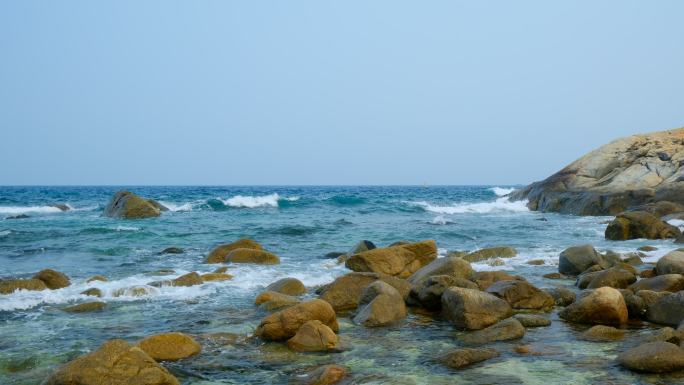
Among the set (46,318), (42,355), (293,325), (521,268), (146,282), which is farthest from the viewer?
(521,268)

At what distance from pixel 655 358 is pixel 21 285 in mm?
10646

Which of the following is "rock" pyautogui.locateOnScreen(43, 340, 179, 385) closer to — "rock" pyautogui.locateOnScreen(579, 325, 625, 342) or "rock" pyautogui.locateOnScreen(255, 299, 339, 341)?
"rock" pyautogui.locateOnScreen(255, 299, 339, 341)

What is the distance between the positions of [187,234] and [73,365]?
17.4 meters

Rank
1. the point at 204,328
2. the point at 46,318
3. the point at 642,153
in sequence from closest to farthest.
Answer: the point at 204,328, the point at 46,318, the point at 642,153

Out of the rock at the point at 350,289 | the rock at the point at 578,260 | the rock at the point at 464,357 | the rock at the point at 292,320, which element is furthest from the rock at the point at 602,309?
the rock at the point at 578,260

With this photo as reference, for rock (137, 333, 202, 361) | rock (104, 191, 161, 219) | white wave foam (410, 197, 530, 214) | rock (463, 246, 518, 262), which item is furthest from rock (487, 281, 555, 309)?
white wave foam (410, 197, 530, 214)

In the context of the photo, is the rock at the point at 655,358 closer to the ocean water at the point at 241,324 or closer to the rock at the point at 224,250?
the ocean water at the point at 241,324

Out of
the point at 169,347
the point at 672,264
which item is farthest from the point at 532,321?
the point at 169,347

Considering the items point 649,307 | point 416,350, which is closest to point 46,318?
point 416,350

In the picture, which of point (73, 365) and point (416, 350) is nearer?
point (73, 365)

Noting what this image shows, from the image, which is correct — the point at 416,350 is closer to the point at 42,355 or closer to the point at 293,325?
the point at 293,325

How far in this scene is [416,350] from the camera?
23.6 feet

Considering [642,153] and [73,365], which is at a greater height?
[642,153]

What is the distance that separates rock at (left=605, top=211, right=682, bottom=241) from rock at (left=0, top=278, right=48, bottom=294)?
→ 17.0 m
